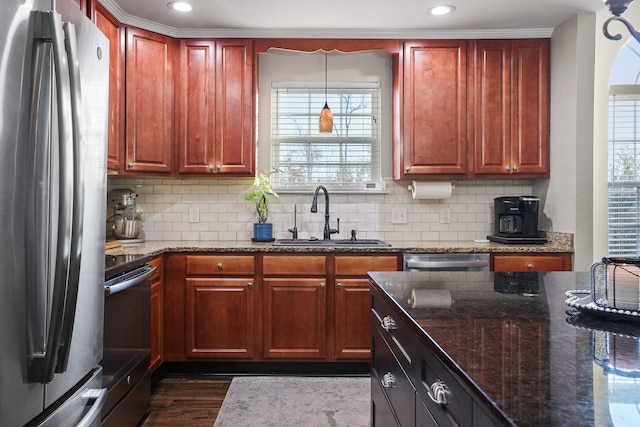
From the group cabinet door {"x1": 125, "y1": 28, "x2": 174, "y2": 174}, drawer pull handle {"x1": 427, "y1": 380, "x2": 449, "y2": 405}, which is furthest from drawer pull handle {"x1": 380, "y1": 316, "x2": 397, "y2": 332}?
cabinet door {"x1": 125, "y1": 28, "x2": 174, "y2": 174}

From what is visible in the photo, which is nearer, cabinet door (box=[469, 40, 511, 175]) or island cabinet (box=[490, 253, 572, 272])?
island cabinet (box=[490, 253, 572, 272])

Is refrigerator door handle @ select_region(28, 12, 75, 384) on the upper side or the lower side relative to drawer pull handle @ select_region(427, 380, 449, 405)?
upper

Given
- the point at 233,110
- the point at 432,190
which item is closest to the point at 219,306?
the point at 233,110

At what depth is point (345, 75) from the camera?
3760mm

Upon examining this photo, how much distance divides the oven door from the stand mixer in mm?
1021

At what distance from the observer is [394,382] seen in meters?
1.34

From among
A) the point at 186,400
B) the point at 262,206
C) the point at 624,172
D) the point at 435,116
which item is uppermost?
the point at 435,116

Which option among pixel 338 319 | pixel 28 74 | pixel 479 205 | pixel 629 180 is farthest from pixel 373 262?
pixel 28 74

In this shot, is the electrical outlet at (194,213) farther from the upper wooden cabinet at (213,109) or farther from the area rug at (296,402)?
the area rug at (296,402)

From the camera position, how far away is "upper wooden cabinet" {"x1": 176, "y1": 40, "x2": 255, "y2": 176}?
3371 millimetres

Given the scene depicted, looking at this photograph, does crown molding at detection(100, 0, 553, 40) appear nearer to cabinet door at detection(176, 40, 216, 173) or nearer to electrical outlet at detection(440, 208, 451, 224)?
cabinet door at detection(176, 40, 216, 173)

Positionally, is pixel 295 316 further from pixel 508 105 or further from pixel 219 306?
pixel 508 105

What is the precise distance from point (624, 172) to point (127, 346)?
3.67m

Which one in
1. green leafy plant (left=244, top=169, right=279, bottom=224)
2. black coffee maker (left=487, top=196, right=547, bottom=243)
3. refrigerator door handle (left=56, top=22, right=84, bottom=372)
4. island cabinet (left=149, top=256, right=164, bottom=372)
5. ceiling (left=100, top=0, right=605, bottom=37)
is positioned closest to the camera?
refrigerator door handle (left=56, top=22, right=84, bottom=372)
